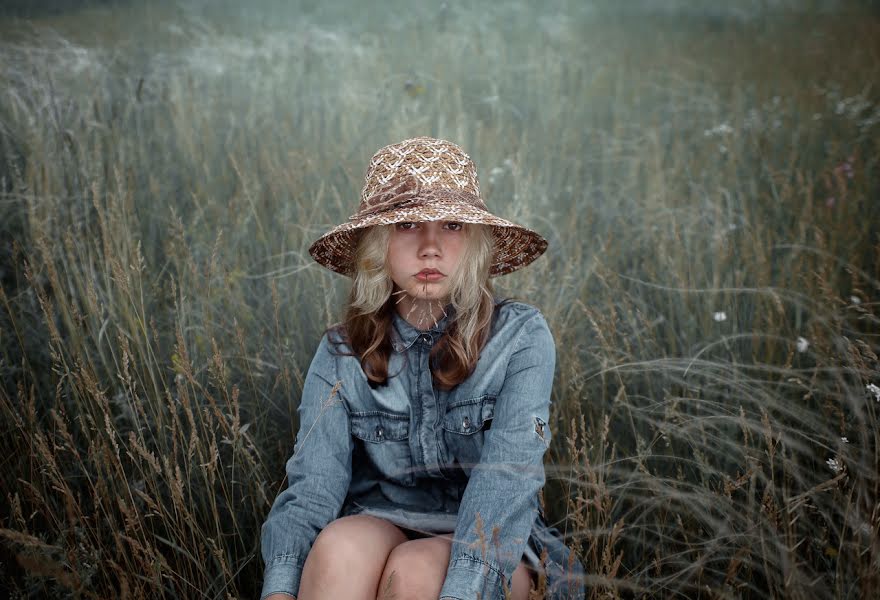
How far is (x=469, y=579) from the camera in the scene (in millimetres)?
1428

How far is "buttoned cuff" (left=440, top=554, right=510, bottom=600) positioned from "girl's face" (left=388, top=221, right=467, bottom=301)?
66cm

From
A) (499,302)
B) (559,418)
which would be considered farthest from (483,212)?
(559,418)

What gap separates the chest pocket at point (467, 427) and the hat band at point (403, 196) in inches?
21.1

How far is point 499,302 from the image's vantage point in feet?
6.18

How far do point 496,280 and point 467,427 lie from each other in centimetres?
106

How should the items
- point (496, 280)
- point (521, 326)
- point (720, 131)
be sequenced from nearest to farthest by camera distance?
point (521, 326) < point (496, 280) < point (720, 131)

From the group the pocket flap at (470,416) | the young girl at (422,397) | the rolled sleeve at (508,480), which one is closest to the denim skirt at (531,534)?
the young girl at (422,397)

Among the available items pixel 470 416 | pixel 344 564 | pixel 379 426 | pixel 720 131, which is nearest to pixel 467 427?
pixel 470 416

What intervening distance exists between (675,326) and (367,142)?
195 centimetres

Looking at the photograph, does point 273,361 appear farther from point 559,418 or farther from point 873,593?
point 873,593

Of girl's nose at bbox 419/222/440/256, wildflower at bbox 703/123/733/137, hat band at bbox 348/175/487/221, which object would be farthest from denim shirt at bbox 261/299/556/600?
wildflower at bbox 703/123/733/137

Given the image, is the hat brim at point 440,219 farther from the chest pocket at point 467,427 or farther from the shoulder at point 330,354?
the chest pocket at point 467,427

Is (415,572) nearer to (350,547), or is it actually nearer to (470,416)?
(350,547)

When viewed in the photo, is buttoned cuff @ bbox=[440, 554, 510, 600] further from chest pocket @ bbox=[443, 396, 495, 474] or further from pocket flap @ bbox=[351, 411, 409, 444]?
pocket flap @ bbox=[351, 411, 409, 444]
